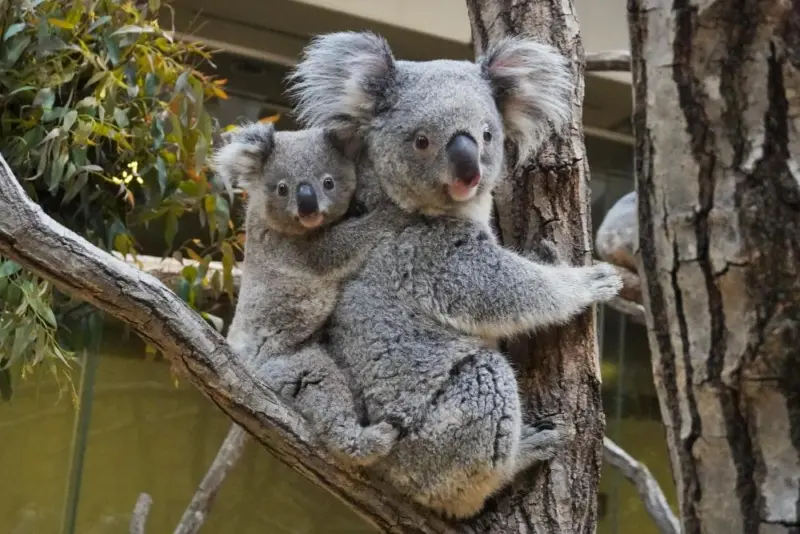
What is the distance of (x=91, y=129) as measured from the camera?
2.72 m

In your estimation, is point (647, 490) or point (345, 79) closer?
point (345, 79)

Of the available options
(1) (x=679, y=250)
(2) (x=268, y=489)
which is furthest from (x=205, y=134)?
(2) (x=268, y=489)

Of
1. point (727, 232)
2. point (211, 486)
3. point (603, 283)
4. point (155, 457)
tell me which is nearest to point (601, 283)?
point (603, 283)

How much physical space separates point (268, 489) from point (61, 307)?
9.62 ft

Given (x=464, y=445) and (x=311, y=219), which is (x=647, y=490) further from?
(x=311, y=219)

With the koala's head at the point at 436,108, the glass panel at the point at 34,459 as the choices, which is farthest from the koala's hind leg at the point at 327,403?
the glass panel at the point at 34,459

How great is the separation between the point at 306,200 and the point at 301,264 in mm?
181

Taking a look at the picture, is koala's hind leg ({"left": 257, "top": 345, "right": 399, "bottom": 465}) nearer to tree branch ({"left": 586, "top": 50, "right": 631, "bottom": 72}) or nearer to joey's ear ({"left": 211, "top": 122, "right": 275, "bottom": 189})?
joey's ear ({"left": 211, "top": 122, "right": 275, "bottom": 189})

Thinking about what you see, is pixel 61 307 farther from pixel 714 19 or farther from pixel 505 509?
pixel 714 19

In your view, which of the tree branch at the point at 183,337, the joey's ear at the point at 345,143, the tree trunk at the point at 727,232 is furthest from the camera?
the joey's ear at the point at 345,143

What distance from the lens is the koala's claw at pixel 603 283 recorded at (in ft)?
7.11

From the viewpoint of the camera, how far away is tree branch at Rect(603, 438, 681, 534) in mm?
4012

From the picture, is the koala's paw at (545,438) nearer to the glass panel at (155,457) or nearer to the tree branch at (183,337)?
the tree branch at (183,337)

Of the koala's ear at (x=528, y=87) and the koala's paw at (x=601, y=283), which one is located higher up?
the koala's ear at (x=528, y=87)
